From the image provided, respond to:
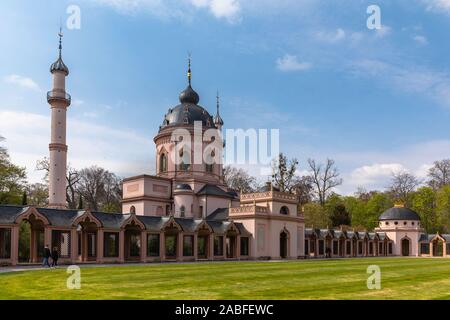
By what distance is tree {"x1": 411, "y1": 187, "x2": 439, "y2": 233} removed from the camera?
311ft

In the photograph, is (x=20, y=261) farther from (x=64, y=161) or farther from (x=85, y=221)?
(x=64, y=161)

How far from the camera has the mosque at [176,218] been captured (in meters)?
42.4

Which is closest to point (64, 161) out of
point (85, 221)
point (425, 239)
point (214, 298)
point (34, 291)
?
point (85, 221)

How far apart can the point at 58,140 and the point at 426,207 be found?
6966cm

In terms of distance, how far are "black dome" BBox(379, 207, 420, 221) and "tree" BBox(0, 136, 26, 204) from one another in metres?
59.0

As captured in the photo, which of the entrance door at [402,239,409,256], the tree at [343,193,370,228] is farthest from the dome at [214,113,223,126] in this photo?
the tree at [343,193,370,228]

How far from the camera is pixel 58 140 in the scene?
5338 cm

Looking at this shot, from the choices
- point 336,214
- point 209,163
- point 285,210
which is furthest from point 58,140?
point 336,214

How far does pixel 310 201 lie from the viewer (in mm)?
97375

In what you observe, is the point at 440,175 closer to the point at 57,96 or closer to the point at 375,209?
the point at 375,209

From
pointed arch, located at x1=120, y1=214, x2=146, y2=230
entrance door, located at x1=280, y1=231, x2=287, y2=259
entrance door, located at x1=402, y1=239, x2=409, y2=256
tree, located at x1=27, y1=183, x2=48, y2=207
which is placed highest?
tree, located at x1=27, y1=183, x2=48, y2=207

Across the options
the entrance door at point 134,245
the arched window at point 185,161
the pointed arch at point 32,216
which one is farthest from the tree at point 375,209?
the pointed arch at point 32,216

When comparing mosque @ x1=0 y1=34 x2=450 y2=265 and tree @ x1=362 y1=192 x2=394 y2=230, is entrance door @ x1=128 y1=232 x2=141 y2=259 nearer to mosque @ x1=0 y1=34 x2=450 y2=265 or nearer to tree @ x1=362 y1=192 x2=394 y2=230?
mosque @ x1=0 y1=34 x2=450 y2=265
